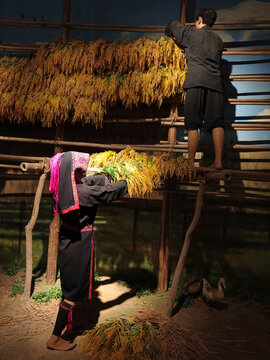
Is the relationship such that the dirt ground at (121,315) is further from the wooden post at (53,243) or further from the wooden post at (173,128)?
Result: the wooden post at (173,128)

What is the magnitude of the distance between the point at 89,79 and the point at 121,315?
2.96 meters

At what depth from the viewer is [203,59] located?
3699 millimetres

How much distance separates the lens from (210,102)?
3.71 metres

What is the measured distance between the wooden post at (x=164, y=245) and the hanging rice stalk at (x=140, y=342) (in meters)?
1.11

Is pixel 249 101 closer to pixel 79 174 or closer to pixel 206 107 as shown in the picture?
pixel 206 107

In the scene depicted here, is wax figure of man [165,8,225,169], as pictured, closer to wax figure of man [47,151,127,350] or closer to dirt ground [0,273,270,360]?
wax figure of man [47,151,127,350]

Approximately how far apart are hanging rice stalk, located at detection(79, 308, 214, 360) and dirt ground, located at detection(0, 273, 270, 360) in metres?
0.15

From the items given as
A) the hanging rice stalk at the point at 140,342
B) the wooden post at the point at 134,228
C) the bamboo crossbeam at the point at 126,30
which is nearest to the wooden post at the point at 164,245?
the wooden post at the point at 134,228

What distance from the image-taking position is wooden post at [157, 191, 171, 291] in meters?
4.45

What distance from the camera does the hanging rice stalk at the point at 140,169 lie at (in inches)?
131

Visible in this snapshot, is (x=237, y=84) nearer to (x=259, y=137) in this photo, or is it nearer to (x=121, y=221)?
(x=259, y=137)

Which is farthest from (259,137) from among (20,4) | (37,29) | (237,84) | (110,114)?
(20,4)

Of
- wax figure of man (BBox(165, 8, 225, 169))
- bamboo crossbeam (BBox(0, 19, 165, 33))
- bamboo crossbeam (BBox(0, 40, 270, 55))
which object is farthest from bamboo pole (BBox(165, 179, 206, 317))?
bamboo crossbeam (BBox(0, 19, 165, 33))

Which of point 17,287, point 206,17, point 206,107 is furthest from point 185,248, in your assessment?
point 206,17
